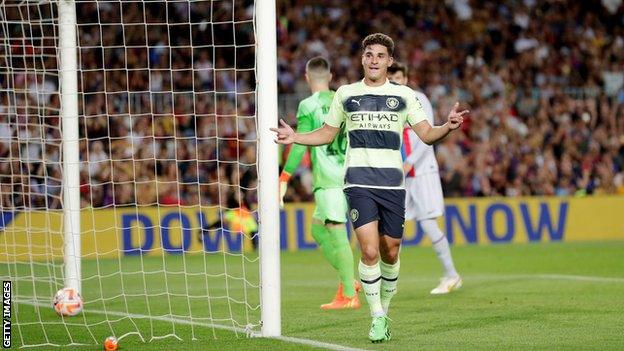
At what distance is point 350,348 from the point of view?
809 centimetres

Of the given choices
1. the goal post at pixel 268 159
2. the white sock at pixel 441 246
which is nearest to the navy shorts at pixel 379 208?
the goal post at pixel 268 159

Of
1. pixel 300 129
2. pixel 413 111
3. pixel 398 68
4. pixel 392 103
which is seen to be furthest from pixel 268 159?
pixel 398 68

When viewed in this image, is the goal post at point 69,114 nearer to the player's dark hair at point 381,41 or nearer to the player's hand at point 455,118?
the player's dark hair at point 381,41

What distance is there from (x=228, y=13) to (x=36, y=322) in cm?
1474

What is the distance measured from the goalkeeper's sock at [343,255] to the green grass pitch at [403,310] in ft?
0.96

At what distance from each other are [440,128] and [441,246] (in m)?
4.62

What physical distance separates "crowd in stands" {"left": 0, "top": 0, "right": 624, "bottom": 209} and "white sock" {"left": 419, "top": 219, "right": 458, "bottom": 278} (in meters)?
7.30

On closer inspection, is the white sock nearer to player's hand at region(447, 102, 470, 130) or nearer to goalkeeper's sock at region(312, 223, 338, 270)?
goalkeeper's sock at region(312, 223, 338, 270)

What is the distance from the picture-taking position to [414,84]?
82.1 feet

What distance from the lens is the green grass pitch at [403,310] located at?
864cm

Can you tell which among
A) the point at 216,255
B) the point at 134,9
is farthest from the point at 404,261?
the point at 134,9

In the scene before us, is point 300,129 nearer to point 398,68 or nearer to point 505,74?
point 398,68

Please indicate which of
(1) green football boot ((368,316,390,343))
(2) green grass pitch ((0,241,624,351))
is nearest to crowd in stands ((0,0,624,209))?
(2) green grass pitch ((0,241,624,351))

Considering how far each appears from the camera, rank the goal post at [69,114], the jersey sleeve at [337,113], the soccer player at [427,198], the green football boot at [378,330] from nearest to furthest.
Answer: the green football boot at [378,330] → the jersey sleeve at [337,113] → the goal post at [69,114] → the soccer player at [427,198]
